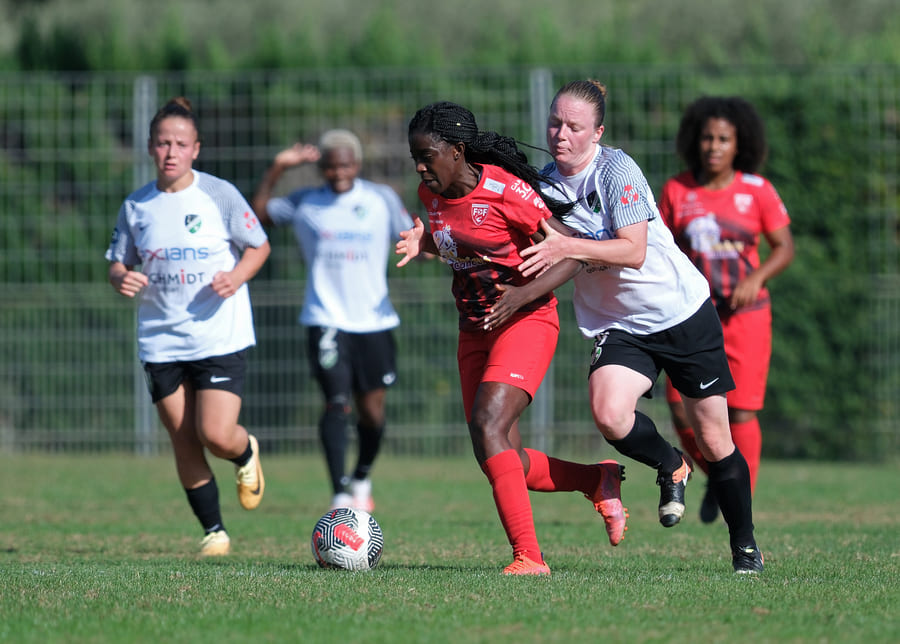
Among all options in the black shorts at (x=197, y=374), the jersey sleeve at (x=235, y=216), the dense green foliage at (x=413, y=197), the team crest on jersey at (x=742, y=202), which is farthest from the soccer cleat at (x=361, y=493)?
the dense green foliage at (x=413, y=197)

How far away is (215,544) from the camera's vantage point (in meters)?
7.32

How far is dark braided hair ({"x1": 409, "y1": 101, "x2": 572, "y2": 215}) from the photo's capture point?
19.0 feet

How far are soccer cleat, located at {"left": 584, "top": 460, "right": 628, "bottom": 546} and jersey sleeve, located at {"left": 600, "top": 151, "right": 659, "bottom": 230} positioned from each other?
1.37 m

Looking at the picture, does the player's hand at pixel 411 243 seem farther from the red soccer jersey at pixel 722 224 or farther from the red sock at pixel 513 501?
the red soccer jersey at pixel 722 224

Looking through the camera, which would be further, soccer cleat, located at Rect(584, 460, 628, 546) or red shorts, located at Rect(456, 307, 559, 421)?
soccer cleat, located at Rect(584, 460, 628, 546)

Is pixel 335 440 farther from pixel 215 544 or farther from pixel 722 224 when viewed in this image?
pixel 722 224

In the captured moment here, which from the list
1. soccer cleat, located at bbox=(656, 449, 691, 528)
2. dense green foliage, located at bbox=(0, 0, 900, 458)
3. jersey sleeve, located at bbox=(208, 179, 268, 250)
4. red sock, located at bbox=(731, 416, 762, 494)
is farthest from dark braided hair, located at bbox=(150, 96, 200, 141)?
dense green foliage, located at bbox=(0, 0, 900, 458)

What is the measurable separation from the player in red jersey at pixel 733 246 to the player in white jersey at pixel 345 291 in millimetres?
2580

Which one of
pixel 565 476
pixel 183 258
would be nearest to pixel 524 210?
pixel 565 476

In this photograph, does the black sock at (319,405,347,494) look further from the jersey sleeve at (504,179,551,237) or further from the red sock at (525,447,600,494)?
the jersey sleeve at (504,179,551,237)

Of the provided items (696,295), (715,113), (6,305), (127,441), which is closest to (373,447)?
(715,113)

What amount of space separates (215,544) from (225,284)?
1536 millimetres

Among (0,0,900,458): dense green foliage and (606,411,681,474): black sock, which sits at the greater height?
(0,0,900,458): dense green foliage

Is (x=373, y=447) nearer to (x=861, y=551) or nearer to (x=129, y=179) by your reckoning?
(x=861, y=551)
